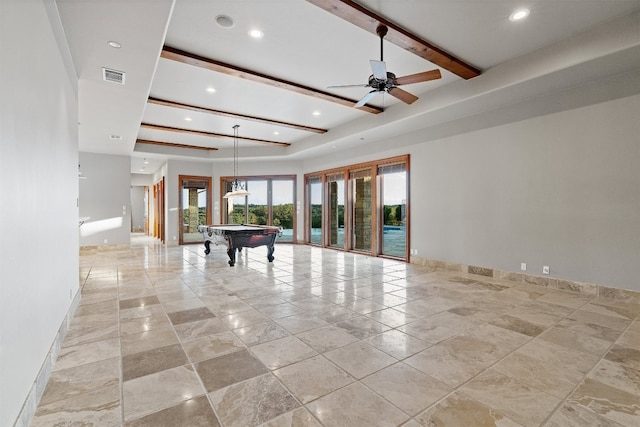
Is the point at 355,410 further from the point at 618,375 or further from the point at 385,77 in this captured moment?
the point at 385,77

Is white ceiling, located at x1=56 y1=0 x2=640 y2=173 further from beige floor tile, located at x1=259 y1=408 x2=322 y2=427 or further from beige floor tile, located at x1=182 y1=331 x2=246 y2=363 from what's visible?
beige floor tile, located at x1=259 y1=408 x2=322 y2=427

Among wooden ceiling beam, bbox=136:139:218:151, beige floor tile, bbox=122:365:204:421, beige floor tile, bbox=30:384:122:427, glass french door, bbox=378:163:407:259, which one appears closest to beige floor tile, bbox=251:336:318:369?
beige floor tile, bbox=122:365:204:421

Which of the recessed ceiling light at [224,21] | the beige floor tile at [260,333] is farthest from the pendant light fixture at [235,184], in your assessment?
the beige floor tile at [260,333]

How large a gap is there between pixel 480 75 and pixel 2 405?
19.0 feet

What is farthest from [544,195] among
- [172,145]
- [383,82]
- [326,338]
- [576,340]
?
[172,145]

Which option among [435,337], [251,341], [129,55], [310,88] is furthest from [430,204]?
[129,55]

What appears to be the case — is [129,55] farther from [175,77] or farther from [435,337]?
[435,337]

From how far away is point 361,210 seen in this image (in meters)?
8.71

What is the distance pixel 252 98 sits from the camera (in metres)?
5.67

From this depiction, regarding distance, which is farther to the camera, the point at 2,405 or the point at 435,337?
the point at 435,337

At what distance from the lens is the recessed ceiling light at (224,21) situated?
3271 millimetres

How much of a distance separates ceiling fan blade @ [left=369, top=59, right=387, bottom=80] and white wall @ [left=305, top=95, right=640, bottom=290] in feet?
9.52

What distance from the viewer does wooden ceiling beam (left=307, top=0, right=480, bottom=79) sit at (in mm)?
3017

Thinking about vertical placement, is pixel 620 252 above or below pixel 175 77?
below
